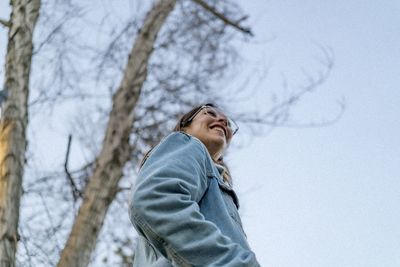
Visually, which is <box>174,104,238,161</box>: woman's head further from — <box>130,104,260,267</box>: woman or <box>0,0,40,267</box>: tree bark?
<box>0,0,40,267</box>: tree bark

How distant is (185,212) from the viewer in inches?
64.8

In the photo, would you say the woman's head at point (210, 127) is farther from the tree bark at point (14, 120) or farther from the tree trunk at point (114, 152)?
the tree trunk at point (114, 152)

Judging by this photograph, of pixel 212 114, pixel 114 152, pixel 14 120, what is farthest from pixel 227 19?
pixel 212 114

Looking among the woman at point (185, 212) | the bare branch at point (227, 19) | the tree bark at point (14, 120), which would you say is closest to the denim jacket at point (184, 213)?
the woman at point (185, 212)

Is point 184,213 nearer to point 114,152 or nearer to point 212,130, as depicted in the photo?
point 212,130

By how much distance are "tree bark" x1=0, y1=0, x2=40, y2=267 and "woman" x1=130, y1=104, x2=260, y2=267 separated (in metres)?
2.38

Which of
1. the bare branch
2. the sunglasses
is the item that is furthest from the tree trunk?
the sunglasses

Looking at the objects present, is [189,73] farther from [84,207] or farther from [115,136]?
[84,207]

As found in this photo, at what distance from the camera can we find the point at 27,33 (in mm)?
5340

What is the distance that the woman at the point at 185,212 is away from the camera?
1.61m

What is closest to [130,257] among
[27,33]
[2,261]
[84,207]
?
[84,207]

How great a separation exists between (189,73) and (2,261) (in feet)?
12.9

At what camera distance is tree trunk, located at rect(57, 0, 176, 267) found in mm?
5336

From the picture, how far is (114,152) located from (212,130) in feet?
12.9
